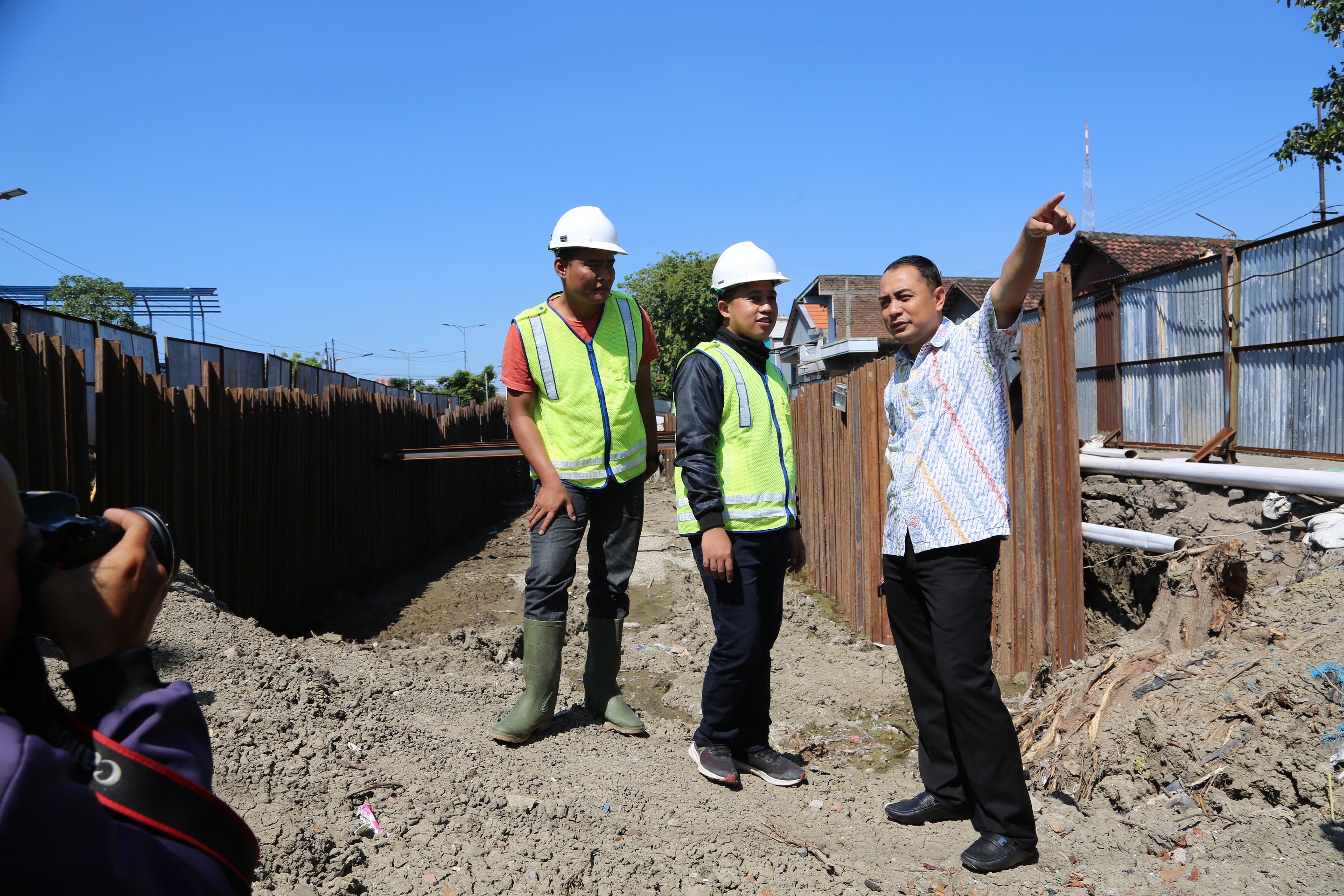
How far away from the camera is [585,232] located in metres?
3.59

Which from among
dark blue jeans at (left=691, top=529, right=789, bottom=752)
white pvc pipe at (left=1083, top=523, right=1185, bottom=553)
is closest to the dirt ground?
white pvc pipe at (left=1083, top=523, right=1185, bottom=553)

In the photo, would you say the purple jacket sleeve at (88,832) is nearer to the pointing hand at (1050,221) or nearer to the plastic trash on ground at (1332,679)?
the pointing hand at (1050,221)

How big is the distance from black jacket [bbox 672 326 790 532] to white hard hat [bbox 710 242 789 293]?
1.03 ft

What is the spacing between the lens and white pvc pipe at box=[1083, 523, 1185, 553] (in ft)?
13.9

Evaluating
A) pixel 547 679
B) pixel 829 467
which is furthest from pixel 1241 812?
pixel 829 467

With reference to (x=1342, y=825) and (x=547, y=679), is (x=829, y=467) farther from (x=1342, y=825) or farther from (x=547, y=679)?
(x=1342, y=825)

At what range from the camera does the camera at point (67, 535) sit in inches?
35.4

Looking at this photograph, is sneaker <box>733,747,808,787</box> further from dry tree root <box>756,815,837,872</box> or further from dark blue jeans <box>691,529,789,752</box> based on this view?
dry tree root <box>756,815,837,872</box>

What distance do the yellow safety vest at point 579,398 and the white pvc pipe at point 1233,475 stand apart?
2.18 m

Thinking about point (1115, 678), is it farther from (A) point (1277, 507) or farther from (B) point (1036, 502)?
(A) point (1277, 507)

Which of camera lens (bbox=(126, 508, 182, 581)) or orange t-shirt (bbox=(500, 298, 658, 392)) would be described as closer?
camera lens (bbox=(126, 508, 182, 581))

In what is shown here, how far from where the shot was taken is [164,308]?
62031 mm

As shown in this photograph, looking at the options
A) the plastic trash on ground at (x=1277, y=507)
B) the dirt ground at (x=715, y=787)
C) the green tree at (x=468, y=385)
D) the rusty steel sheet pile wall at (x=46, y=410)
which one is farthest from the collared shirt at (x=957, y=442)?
the green tree at (x=468, y=385)

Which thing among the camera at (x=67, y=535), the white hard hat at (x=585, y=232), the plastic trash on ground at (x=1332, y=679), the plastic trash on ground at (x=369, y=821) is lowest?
the plastic trash on ground at (x=369, y=821)
